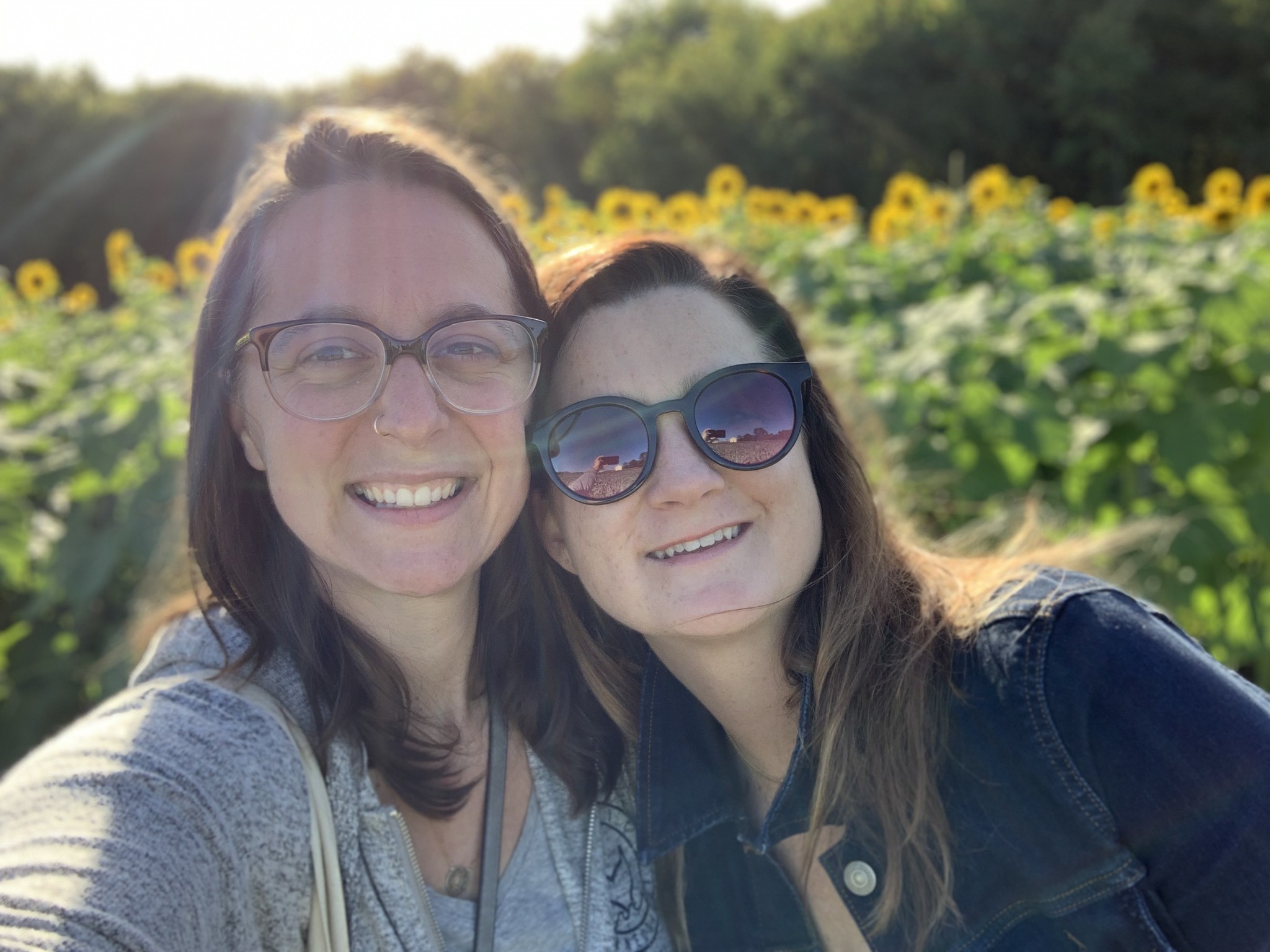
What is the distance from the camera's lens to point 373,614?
1.71 metres

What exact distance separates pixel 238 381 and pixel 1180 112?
18.1m

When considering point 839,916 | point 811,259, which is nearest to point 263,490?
point 839,916

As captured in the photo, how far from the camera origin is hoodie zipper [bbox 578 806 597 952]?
5.21ft

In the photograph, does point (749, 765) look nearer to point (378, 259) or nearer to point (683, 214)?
point (378, 259)

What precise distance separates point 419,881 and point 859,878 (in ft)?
2.14

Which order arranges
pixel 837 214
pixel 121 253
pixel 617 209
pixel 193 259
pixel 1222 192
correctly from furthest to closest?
pixel 837 214 < pixel 617 209 < pixel 121 253 < pixel 1222 192 < pixel 193 259

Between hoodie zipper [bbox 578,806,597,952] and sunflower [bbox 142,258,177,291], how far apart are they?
472 centimetres

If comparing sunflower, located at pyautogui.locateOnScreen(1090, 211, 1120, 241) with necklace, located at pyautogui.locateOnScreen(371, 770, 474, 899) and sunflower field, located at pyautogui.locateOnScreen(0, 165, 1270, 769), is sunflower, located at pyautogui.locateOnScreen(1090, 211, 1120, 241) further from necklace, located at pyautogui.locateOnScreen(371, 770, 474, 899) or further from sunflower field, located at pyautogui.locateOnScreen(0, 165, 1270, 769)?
necklace, located at pyautogui.locateOnScreen(371, 770, 474, 899)

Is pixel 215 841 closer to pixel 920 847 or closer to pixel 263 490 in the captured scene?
pixel 263 490

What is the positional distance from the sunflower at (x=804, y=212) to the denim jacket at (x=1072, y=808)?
18.1ft

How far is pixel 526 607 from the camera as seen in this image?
1862mm

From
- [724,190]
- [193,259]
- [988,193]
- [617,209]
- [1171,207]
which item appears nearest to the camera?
[193,259]

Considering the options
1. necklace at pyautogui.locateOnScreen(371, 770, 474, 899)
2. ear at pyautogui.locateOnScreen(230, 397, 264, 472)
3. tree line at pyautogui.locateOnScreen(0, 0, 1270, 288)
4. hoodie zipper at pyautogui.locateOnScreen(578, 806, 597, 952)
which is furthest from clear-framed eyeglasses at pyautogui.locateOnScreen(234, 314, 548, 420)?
tree line at pyautogui.locateOnScreen(0, 0, 1270, 288)

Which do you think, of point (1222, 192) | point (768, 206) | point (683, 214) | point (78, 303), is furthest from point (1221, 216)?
point (78, 303)
